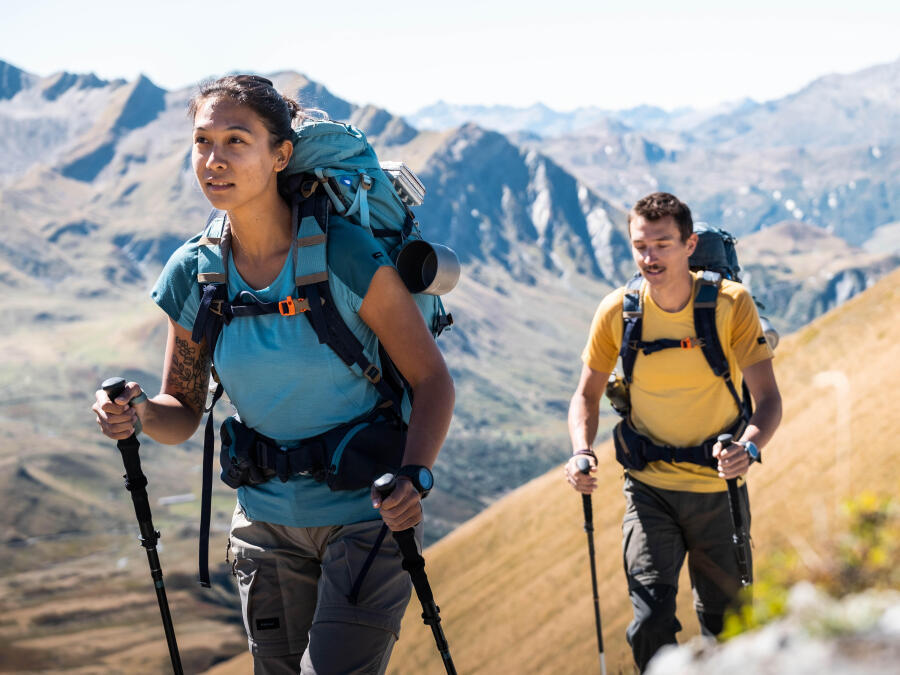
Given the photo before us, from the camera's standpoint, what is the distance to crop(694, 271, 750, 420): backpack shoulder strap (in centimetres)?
529

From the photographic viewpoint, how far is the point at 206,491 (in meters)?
3.99

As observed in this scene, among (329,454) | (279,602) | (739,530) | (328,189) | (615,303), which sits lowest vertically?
(739,530)

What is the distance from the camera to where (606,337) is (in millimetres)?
5719

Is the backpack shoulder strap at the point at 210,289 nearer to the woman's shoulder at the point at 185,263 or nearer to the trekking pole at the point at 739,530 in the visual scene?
the woman's shoulder at the point at 185,263

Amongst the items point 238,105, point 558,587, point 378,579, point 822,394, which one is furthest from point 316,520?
point 822,394

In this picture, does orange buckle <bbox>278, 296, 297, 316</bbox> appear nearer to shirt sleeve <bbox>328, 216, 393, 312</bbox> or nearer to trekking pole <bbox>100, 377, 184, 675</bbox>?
shirt sleeve <bbox>328, 216, 393, 312</bbox>

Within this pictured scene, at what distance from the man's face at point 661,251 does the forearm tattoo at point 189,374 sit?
101 inches

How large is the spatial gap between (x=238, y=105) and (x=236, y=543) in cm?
173

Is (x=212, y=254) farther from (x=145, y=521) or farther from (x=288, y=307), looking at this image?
(x=145, y=521)

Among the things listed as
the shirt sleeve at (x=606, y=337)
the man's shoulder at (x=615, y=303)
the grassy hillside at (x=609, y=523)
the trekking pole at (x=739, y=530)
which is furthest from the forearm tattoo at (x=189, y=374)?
the grassy hillside at (x=609, y=523)

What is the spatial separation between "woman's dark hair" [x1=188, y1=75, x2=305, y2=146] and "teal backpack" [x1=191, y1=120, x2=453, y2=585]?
0.39 feet

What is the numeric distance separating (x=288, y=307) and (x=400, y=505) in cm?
85

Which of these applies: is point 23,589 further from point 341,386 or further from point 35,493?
point 341,386

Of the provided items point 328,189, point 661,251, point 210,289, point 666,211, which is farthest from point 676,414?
point 210,289
